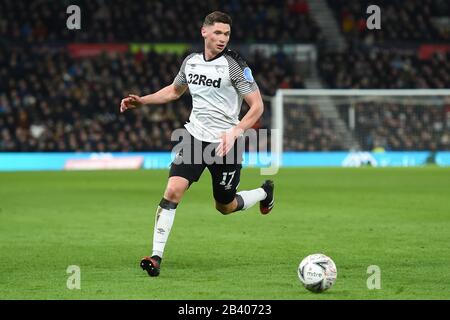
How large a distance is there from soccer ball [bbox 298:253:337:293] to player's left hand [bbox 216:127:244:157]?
1.30 meters

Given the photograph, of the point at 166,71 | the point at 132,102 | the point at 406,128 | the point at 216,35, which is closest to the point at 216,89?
the point at 216,35

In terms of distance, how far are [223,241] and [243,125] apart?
3036 millimetres

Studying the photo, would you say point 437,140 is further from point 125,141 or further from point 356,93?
point 125,141

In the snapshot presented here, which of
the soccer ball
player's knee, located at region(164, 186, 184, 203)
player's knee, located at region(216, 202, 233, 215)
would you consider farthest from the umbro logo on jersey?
the soccer ball

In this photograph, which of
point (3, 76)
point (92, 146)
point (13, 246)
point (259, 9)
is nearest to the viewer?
point (13, 246)

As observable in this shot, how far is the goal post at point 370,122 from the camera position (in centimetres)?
2991

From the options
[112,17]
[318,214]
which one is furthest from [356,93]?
[318,214]

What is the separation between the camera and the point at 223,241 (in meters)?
11.3

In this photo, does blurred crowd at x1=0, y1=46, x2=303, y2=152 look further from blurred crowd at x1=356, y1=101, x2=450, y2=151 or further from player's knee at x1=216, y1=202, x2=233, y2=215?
player's knee at x1=216, y1=202, x2=233, y2=215

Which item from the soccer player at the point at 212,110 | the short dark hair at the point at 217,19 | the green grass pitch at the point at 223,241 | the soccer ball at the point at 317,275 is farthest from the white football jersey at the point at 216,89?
the soccer ball at the point at 317,275

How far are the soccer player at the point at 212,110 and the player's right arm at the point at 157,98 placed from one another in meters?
0.02
